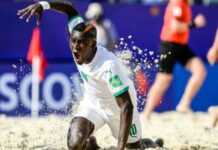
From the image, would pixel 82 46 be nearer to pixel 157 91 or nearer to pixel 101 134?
pixel 101 134

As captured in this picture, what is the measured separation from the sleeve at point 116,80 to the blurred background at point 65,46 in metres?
5.17

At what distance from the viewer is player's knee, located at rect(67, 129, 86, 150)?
6.96 meters

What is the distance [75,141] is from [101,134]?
2094mm

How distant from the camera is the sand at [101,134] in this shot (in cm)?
805

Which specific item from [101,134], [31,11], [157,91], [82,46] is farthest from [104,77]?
[157,91]

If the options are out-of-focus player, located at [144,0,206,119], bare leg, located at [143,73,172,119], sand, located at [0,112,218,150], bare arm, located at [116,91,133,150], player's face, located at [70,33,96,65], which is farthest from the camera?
out-of-focus player, located at [144,0,206,119]

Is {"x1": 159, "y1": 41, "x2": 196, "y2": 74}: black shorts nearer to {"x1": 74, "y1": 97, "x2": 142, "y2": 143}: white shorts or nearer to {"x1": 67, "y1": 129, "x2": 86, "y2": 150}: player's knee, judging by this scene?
{"x1": 74, "y1": 97, "x2": 142, "y2": 143}: white shorts

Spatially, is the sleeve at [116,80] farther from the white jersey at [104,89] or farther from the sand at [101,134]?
the sand at [101,134]

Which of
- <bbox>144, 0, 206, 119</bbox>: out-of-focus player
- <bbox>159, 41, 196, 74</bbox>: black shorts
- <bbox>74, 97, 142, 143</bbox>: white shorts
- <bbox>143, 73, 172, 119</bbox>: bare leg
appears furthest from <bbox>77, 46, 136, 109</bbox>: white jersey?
<bbox>159, 41, 196, 74</bbox>: black shorts

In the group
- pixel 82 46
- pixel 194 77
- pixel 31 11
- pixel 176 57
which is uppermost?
pixel 31 11

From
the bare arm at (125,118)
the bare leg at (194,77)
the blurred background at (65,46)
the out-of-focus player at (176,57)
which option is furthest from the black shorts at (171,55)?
the bare arm at (125,118)

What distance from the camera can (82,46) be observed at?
6570 millimetres

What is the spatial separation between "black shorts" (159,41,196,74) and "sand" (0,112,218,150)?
0.76 m

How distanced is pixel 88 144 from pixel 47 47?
616 cm
